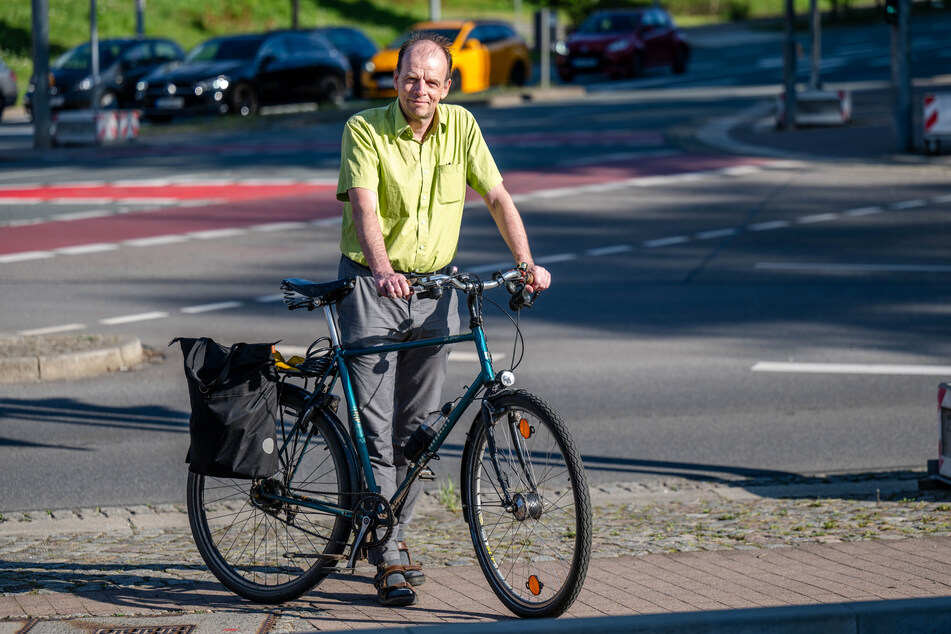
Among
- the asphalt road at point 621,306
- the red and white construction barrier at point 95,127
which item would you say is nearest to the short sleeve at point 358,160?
the asphalt road at point 621,306

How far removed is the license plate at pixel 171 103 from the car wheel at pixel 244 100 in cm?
106

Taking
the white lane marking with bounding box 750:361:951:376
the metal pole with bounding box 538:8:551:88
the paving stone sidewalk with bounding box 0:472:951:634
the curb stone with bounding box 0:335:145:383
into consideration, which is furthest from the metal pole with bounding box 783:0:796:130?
the paving stone sidewalk with bounding box 0:472:951:634

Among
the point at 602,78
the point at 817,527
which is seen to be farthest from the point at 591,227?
the point at 602,78

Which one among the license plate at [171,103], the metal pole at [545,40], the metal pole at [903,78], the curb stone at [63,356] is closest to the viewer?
Result: the curb stone at [63,356]

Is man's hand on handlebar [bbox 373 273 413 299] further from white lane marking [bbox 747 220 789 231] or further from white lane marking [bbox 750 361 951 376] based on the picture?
white lane marking [bbox 747 220 789 231]

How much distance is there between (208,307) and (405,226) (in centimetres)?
628

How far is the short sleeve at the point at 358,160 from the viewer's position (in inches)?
173

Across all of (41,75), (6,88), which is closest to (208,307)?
(41,75)

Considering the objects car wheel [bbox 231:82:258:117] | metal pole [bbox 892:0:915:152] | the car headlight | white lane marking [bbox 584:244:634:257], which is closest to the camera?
white lane marking [bbox 584:244:634:257]

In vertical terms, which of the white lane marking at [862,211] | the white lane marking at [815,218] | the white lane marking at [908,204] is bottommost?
the white lane marking at [815,218]

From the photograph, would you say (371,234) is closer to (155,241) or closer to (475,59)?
(155,241)

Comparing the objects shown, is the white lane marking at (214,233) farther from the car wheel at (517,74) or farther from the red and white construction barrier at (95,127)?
the car wheel at (517,74)

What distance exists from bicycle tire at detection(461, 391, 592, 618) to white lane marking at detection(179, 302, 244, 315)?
250 inches

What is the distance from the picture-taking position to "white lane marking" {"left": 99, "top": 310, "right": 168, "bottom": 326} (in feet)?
33.2
